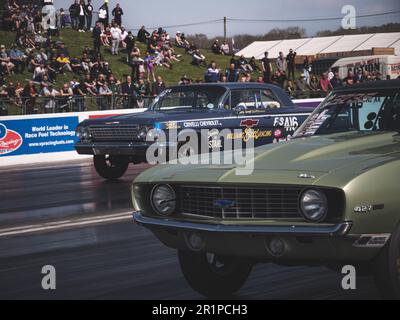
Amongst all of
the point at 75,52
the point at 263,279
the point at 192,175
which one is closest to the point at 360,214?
the point at 192,175

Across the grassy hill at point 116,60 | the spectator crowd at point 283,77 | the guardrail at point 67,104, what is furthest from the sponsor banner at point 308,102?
the grassy hill at point 116,60

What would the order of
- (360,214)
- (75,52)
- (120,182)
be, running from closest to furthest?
(360,214) < (120,182) < (75,52)

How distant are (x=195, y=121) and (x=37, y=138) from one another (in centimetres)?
729

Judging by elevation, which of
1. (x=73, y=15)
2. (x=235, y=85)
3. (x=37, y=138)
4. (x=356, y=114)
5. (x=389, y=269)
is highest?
(x=73, y=15)

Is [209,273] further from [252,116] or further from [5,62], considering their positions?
[5,62]

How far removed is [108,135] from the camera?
15.0 m

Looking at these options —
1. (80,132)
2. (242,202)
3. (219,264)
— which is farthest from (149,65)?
(242,202)

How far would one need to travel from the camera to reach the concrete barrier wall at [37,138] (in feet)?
66.6

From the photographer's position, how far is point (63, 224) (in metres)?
10.2

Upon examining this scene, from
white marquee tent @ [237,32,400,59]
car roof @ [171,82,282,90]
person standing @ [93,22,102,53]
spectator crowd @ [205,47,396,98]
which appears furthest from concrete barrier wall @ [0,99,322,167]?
white marquee tent @ [237,32,400,59]

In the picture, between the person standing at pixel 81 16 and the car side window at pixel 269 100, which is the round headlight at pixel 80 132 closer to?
the car side window at pixel 269 100

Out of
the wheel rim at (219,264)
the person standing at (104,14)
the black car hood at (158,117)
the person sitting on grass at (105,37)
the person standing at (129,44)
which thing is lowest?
the wheel rim at (219,264)

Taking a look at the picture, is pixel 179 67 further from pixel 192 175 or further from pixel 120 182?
pixel 192 175

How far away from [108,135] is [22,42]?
1401cm
